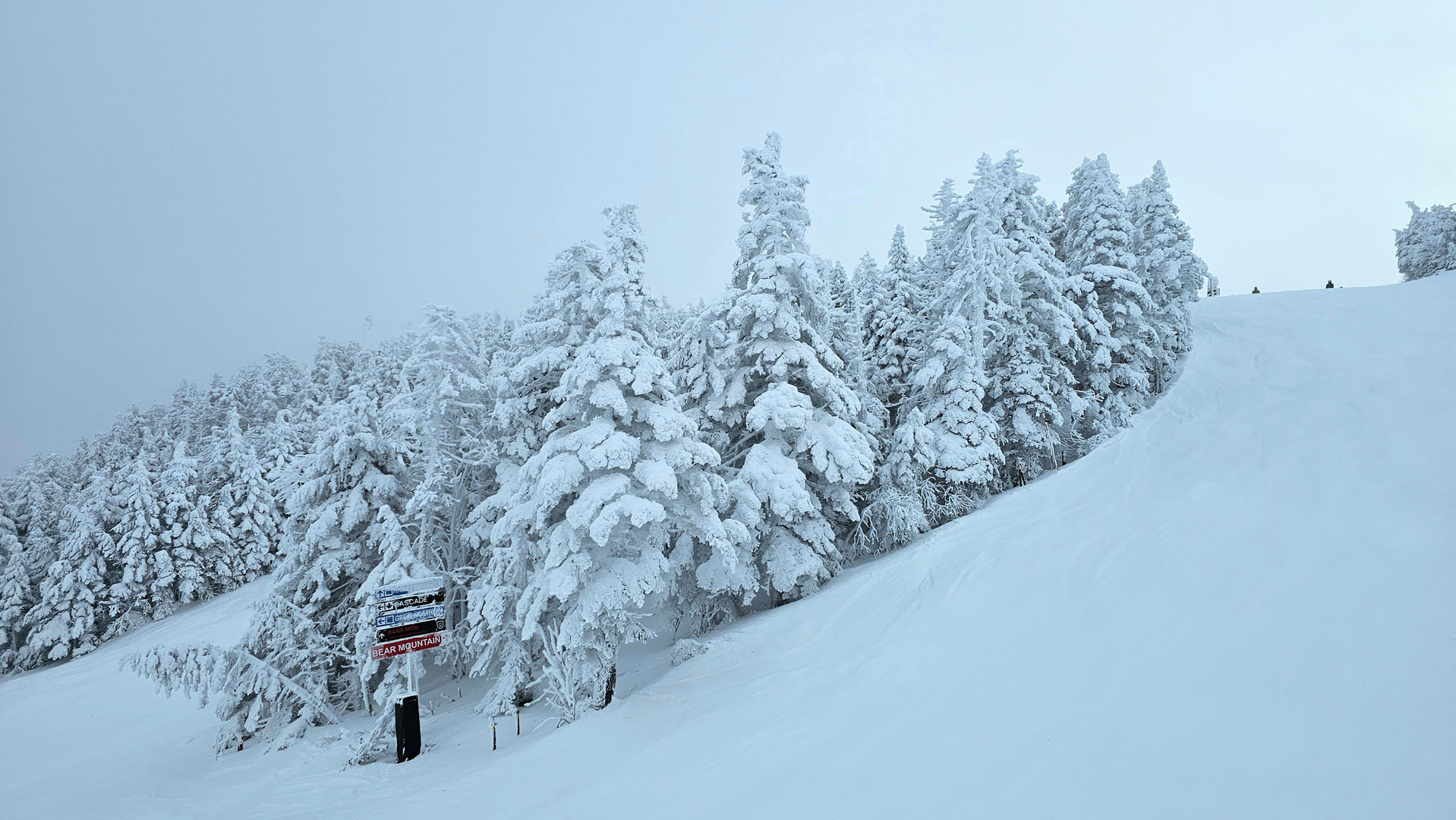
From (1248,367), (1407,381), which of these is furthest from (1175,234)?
(1407,381)

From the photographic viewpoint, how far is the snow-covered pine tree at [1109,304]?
24.1 metres

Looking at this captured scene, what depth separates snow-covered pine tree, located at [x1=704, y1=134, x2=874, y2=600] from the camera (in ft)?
53.2

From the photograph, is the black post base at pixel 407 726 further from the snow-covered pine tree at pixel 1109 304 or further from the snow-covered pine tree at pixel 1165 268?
the snow-covered pine tree at pixel 1165 268

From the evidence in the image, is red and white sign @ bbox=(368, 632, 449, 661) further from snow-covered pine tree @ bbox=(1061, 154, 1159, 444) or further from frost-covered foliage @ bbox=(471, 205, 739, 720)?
snow-covered pine tree @ bbox=(1061, 154, 1159, 444)

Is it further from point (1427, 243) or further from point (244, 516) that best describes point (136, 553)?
point (1427, 243)

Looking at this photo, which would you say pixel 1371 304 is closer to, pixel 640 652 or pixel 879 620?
pixel 879 620

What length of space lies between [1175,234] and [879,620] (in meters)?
26.9

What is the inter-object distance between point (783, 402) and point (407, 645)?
10.9m

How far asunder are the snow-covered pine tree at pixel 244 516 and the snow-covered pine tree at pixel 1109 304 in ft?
169

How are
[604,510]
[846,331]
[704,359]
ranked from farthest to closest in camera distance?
[846,331] → [704,359] → [604,510]

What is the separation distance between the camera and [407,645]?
46.6 ft

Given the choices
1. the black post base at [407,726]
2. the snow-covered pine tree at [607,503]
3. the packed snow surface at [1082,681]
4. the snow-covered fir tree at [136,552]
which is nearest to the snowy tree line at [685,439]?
the snow-covered pine tree at [607,503]

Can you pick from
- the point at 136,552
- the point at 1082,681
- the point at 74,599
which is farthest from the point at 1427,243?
the point at 74,599

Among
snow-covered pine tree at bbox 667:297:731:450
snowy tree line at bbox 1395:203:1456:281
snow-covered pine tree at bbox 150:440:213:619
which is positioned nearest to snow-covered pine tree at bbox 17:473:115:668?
snow-covered pine tree at bbox 150:440:213:619
